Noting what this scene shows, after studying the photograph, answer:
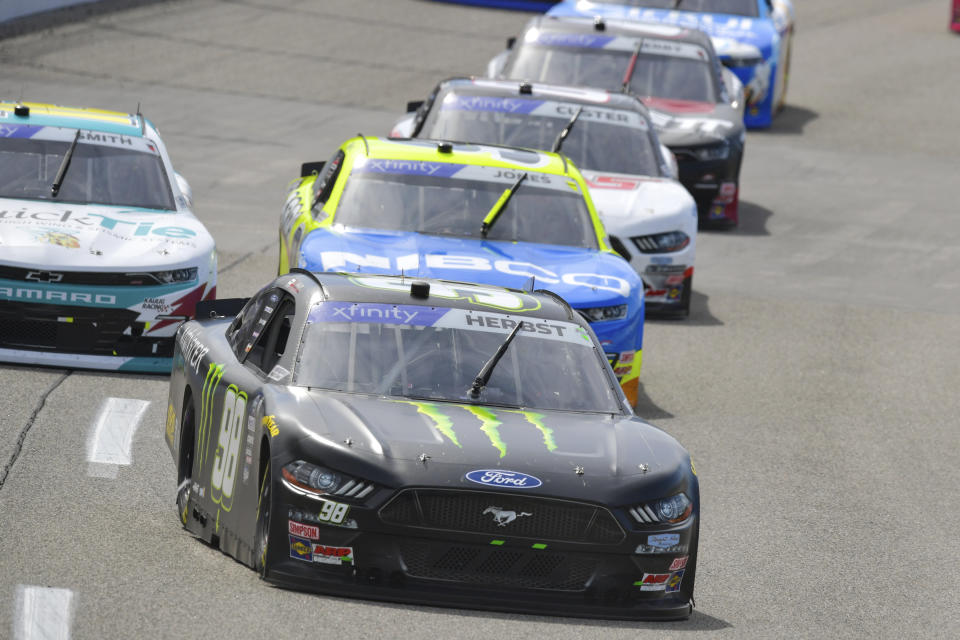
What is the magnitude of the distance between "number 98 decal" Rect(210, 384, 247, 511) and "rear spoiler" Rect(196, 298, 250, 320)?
147 centimetres

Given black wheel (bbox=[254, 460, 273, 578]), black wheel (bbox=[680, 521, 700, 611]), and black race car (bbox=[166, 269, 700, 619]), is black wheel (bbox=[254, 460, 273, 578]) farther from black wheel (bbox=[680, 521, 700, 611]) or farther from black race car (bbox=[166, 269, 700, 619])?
black wheel (bbox=[680, 521, 700, 611])

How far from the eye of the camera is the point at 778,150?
26469 mm

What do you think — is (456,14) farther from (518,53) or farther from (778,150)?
(518,53)

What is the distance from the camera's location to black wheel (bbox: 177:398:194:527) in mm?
8586

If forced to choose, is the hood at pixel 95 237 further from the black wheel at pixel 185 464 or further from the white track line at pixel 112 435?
the black wheel at pixel 185 464

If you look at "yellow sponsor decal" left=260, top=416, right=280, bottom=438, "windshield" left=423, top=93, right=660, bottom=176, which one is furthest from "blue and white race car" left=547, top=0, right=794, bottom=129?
"yellow sponsor decal" left=260, top=416, right=280, bottom=438

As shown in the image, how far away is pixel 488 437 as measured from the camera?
290 inches

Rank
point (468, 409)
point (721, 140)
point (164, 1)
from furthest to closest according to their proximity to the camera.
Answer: point (164, 1), point (721, 140), point (468, 409)

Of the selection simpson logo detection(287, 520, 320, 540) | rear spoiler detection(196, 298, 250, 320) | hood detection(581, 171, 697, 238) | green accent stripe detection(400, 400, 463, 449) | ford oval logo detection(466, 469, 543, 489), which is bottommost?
hood detection(581, 171, 697, 238)

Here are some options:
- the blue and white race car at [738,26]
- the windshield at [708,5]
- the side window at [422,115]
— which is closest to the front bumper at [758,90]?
the blue and white race car at [738,26]

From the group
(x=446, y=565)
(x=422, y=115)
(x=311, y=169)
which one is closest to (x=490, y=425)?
(x=446, y=565)

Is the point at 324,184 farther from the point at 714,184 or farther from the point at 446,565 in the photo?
the point at 714,184

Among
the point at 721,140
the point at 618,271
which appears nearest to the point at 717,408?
the point at 618,271

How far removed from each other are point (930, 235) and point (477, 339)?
1407cm
